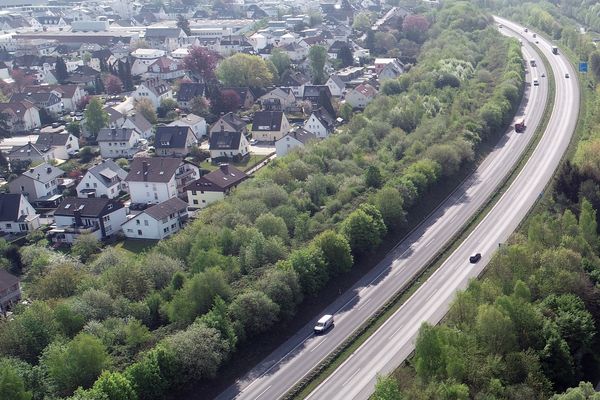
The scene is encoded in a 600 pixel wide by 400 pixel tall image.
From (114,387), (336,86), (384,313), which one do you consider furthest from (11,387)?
(336,86)

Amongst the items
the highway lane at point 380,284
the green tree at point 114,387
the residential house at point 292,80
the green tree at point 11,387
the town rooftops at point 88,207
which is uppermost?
the green tree at point 11,387

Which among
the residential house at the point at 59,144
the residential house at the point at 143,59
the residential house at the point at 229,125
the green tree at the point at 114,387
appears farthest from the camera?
the residential house at the point at 143,59

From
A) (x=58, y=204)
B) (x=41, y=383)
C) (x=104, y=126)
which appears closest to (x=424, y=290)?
(x=41, y=383)

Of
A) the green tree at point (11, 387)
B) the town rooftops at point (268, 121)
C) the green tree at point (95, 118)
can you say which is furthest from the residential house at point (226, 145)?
the green tree at point (11, 387)

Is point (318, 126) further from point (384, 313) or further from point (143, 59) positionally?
point (143, 59)

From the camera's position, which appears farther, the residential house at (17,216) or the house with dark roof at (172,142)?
the house with dark roof at (172,142)

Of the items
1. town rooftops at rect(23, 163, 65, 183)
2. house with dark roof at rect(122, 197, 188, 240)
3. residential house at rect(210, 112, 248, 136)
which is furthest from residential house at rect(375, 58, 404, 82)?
house with dark roof at rect(122, 197, 188, 240)

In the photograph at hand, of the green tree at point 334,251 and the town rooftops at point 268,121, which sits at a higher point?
the green tree at point 334,251

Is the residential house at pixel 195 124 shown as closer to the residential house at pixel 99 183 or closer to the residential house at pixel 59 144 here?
the residential house at pixel 59 144

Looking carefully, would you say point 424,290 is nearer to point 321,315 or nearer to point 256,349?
point 321,315
